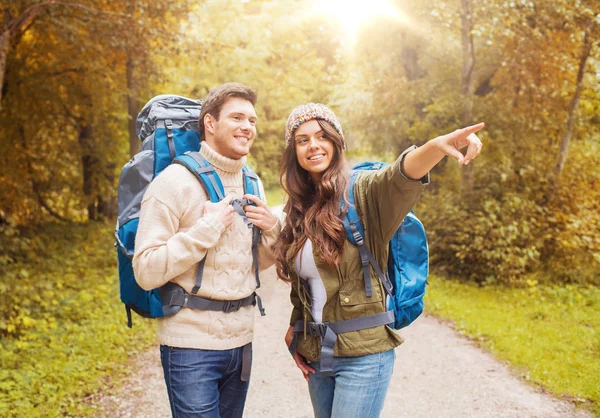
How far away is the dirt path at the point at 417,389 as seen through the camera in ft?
15.3

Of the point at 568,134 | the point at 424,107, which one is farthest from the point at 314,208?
the point at 424,107

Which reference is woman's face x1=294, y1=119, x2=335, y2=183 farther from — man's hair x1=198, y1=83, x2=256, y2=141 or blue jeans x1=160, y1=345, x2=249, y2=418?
blue jeans x1=160, y1=345, x2=249, y2=418

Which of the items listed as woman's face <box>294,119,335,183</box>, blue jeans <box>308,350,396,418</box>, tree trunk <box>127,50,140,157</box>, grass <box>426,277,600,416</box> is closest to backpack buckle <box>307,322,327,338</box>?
blue jeans <box>308,350,396,418</box>

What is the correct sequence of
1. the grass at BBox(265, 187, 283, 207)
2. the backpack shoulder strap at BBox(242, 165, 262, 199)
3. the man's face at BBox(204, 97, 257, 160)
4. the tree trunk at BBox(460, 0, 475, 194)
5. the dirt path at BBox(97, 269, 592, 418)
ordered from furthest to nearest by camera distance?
the grass at BBox(265, 187, 283, 207), the tree trunk at BBox(460, 0, 475, 194), the dirt path at BBox(97, 269, 592, 418), the backpack shoulder strap at BBox(242, 165, 262, 199), the man's face at BBox(204, 97, 257, 160)

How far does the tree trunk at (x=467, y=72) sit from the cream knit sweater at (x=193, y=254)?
777 centimetres

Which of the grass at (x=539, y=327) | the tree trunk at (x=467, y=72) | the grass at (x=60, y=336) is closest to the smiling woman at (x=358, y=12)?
the tree trunk at (x=467, y=72)

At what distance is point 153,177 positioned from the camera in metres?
2.51

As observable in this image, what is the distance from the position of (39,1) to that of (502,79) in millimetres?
7734

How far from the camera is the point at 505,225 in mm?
9070

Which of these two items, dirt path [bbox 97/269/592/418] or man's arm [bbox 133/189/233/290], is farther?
dirt path [bbox 97/269/592/418]

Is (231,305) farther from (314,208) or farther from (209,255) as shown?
(314,208)

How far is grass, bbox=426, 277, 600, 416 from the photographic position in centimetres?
521

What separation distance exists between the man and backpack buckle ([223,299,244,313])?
0.02 metres

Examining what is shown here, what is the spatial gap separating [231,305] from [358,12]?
10.7 metres
